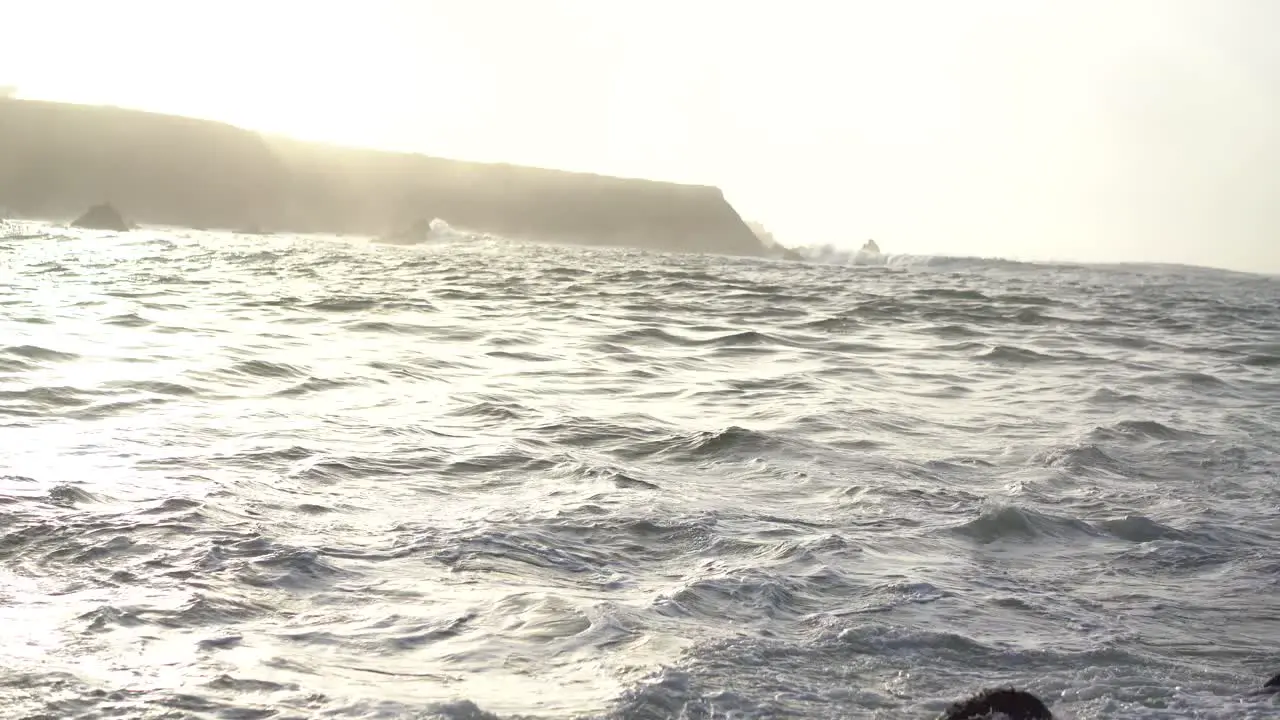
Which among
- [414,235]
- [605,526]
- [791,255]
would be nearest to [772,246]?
[791,255]

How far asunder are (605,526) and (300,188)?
4299 centimetres

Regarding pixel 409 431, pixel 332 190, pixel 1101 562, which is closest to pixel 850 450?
pixel 1101 562

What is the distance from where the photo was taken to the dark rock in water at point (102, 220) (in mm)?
30500

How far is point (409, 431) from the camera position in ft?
18.4

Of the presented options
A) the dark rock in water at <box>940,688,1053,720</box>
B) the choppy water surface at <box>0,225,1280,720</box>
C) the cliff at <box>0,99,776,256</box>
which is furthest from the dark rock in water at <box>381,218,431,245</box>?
the dark rock in water at <box>940,688,1053,720</box>

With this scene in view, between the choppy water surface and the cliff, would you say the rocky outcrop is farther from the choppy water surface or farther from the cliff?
the choppy water surface

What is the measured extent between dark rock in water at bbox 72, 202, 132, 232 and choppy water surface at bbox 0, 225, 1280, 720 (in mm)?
22681

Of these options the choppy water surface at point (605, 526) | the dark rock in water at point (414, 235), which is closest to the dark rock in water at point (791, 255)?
the dark rock in water at point (414, 235)

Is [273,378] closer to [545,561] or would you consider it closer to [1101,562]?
[545,561]

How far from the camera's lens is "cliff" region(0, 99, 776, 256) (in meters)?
41.3

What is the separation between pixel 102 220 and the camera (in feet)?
101

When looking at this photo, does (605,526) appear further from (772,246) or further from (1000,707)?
(772,246)

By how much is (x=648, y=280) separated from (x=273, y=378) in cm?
1224

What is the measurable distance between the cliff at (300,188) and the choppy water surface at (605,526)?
34.5 metres
